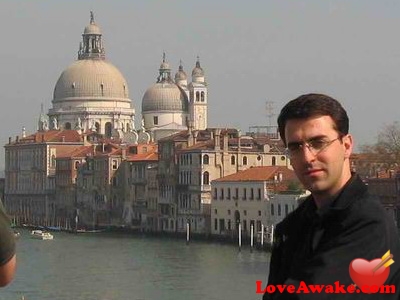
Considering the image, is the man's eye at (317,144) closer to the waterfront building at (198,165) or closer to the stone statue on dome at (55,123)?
the waterfront building at (198,165)

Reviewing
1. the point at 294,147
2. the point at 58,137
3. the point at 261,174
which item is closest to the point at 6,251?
the point at 294,147

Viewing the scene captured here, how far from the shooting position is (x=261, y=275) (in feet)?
65.4

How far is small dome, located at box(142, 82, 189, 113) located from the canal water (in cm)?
2223

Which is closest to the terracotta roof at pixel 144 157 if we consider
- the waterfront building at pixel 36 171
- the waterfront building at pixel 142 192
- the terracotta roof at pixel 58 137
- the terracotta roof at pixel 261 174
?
the waterfront building at pixel 142 192

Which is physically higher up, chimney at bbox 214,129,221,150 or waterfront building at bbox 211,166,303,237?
chimney at bbox 214,129,221,150

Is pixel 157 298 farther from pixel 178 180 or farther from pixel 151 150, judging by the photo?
pixel 151 150

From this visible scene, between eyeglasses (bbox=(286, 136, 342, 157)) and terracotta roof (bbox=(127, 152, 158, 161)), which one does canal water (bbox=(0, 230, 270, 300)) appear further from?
eyeglasses (bbox=(286, 136, 342, 157))

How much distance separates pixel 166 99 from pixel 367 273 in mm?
53270

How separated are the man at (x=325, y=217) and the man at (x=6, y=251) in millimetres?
283

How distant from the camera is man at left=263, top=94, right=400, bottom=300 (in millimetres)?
1322

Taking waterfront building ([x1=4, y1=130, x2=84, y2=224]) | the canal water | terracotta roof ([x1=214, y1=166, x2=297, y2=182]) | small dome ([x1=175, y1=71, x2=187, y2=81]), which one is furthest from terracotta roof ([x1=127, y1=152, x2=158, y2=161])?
small dome ([x1=175, y1=71, x2=187, y2=81])

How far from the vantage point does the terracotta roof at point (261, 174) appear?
31.9 metres

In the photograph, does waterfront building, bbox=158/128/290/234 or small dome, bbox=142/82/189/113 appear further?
small dome, bbox=142/82/189/113

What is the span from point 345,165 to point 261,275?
1861 cm
